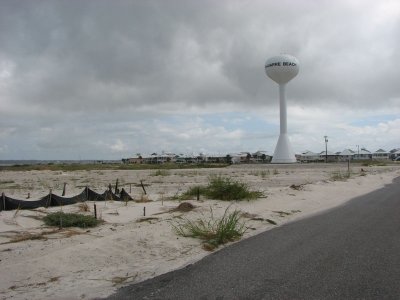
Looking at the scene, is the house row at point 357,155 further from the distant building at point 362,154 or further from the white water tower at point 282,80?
the white water tower at point 282,80

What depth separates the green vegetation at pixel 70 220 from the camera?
11078 millimetres

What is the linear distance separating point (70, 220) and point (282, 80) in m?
88.3

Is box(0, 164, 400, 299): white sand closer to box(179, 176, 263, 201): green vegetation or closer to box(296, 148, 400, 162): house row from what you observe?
box(179, 176, 263, 201): green vegetation

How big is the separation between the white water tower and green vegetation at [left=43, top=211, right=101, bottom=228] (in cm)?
8487

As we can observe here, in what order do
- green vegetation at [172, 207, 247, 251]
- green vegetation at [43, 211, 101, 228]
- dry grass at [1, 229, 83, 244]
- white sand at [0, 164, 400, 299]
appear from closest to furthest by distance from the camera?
white sand at [0, 164, 400, 299] → green vegetation at [172, 207, 247, 251] → dry grass at [1, 229, 83, 244] → green vegetation at [43, 211, 101, 228]

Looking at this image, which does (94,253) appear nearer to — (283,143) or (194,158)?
(283,143)

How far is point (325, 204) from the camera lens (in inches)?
658

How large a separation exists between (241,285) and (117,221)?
7.06 metres

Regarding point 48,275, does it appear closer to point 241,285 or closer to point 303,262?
point 241,285

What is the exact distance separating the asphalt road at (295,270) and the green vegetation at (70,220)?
13.9 ft

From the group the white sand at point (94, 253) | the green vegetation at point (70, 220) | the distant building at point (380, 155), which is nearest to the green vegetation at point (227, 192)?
the white sand at point (94, 253)

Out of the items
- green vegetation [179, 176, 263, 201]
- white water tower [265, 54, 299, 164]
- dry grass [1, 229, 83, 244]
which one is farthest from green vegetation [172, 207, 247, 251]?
white water tower [265, 54, 299, 164]

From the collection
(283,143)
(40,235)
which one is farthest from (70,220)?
(283,143)

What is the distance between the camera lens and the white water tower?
93.2 m
